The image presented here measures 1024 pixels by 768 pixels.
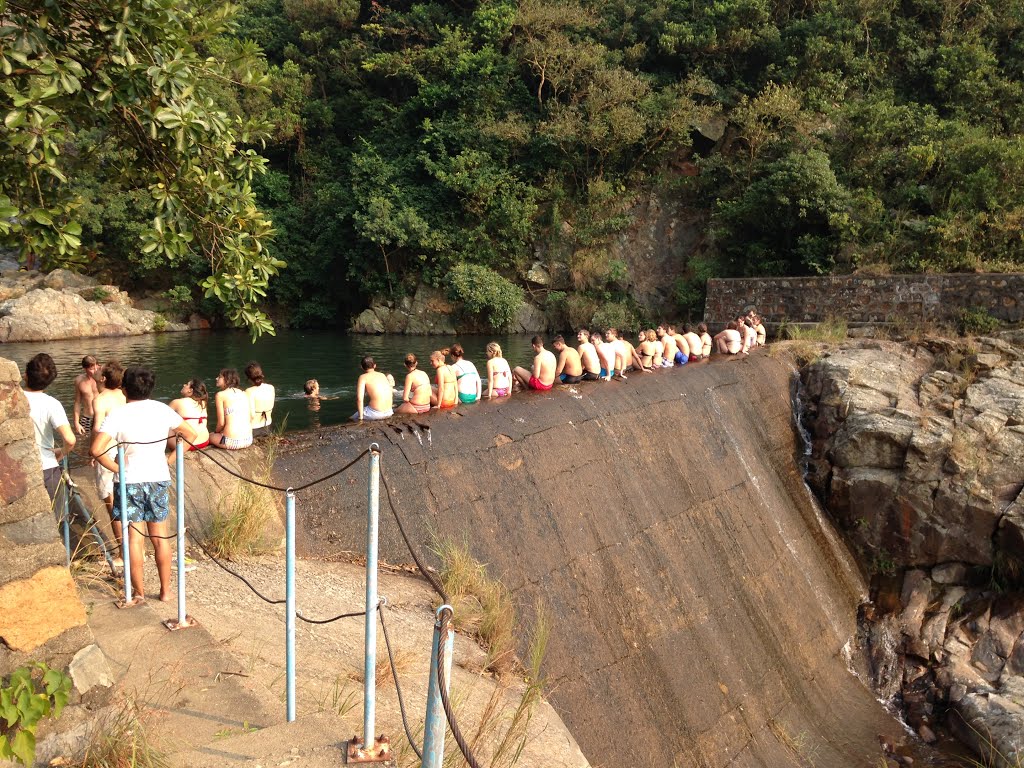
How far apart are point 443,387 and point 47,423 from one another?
16.1 feet

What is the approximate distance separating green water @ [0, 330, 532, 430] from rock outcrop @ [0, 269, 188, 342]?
803mm

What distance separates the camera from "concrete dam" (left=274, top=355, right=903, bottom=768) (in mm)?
6590

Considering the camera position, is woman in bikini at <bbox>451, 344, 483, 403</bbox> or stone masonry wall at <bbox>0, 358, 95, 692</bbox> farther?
woman in bikini at <bbox>451, 344, 483, 403</bbox>

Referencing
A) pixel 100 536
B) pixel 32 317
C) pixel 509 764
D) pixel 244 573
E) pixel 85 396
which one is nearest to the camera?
pixel 509 764

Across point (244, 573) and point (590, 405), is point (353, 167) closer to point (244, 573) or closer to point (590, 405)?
point (590, 405)

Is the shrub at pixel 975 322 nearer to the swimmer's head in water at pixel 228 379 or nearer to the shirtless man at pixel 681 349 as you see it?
the shirtless man at pixel 681 349

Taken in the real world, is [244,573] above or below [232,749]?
below

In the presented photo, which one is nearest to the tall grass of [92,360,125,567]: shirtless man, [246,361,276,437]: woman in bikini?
[92,360,125,567]: shirtless man

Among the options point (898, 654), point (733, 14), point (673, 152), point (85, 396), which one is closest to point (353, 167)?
point (673, 152)

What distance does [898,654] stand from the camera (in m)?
10.2

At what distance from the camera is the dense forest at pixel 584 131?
25859 mm

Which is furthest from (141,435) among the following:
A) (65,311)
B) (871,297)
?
(65,311)

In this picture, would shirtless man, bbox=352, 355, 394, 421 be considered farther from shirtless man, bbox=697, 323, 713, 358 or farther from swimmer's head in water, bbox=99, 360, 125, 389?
shirtless man, bbox=697, 323, 713, 358

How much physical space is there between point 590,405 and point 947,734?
5.45m
